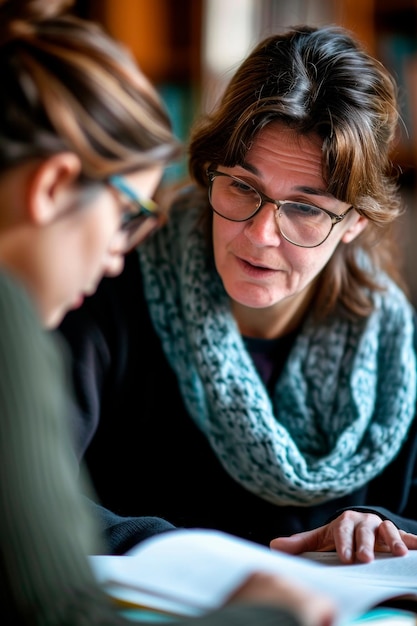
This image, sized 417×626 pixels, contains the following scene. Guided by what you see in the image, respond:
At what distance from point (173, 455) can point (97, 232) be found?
68 cm

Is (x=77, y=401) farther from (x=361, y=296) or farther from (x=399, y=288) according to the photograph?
(x=399, y=288)

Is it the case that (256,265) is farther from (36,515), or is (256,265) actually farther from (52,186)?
(36,515)

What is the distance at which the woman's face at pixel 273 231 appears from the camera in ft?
4.00

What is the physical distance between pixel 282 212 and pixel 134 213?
0.43 metres

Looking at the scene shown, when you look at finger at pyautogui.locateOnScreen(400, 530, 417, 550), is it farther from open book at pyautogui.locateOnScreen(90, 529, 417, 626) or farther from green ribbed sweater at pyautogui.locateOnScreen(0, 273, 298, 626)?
green ribbed sweater at pyautogui.locateOnScreen(0, 273, 298, 626)

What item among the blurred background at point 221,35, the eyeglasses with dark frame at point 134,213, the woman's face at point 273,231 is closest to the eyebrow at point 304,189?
the woman's face at point 273,231

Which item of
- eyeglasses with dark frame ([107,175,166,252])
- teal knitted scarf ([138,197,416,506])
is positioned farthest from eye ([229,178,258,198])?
eyeglasses with dark frame ([107,175,166,252])

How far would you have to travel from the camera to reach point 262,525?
130 cm

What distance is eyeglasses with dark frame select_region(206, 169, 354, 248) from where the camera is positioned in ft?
4.07

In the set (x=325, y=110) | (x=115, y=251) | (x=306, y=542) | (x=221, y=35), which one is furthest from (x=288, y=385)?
(x=221, y=35)

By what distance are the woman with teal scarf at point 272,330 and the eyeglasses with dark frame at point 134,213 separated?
0.37 metres

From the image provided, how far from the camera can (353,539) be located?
1.09 metres

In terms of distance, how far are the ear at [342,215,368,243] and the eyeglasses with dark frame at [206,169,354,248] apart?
7 cm

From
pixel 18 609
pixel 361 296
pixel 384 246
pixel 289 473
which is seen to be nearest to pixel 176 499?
pixel 289 473
